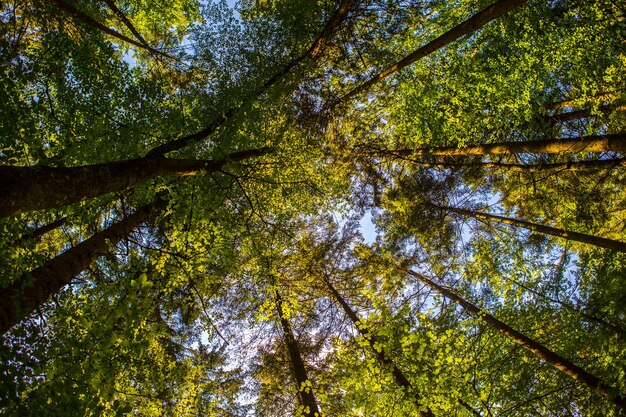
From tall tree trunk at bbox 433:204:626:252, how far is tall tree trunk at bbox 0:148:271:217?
8.88 m

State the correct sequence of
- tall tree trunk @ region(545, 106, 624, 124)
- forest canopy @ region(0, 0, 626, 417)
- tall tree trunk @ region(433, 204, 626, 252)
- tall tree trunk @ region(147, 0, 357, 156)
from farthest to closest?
tall tree trunk @ region(545, 106, 624, 124) → tall tree trunk @ region(147, 0, 357, 156) → tall tree trunk @ region(433, 204, 626, 252) → forest canopy @ region(0, 0, 626, 417)

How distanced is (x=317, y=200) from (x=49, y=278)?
7964 millimetres

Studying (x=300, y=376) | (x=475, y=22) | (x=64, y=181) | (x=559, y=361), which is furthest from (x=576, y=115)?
(x=64, y=181)

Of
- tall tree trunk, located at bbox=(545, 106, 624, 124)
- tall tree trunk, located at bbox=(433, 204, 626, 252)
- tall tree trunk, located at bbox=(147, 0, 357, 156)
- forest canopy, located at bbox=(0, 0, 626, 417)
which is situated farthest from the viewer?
tall tree trunk, located at bbox=(545, 106, 624, 124)

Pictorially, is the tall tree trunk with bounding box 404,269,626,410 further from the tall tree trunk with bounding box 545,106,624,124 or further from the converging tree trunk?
the tall tree trunk with bounding box 545,106,624,124

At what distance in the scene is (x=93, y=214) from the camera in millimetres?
7020

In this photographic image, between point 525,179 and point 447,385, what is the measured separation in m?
7.77

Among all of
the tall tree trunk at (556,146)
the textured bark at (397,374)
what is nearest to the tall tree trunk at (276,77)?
the tall tree trunk at (556,146)

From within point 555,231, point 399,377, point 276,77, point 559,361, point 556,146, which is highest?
point 276,77

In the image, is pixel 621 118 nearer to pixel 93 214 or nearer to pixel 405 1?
pixel 405 1

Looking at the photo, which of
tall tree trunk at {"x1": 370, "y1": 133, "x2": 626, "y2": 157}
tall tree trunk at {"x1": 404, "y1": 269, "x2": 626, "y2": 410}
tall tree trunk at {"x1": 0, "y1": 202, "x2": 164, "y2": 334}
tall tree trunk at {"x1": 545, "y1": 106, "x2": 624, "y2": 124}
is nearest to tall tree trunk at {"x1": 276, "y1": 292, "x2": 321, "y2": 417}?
tall tree trunk at {"x1": 404, "y1": 269, "x2": 626, "y2": 410}

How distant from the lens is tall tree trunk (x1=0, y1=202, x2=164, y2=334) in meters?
4.82

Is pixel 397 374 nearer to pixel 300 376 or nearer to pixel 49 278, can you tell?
pixel 300 376

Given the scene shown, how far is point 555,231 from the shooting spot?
29.9 feet
